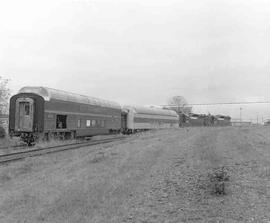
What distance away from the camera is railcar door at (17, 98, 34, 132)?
25750 mm

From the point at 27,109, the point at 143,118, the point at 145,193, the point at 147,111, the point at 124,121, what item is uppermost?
the point at 147,111

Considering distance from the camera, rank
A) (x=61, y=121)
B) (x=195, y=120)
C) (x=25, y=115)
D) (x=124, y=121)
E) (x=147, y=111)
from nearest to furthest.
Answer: (x=25, y=115)
(x=61, y=121)
(x=124, y=121)
(x=147, y=111)
(x=195, y=120)

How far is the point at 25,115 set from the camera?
2623 centimetres

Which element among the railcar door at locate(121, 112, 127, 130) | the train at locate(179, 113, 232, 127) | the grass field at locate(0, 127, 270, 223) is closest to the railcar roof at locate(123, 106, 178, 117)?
the railcar door at locate(121, 112, 127, 130)

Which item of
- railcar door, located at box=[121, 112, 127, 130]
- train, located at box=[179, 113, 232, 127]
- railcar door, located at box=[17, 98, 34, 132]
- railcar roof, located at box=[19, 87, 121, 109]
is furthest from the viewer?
train, located at box=[179, 113, 232, 127]

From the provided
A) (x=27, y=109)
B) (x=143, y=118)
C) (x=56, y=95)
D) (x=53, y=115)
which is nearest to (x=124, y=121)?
(x=143, y=118)

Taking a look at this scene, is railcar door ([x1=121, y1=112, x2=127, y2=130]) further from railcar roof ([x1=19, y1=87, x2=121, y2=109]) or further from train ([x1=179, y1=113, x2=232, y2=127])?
train ([x1=179, y1=113, x2=232, y2=127])

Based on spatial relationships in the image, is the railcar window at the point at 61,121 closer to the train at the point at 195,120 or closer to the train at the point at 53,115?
the train at the point at 53,115

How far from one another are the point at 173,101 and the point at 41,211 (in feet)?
463

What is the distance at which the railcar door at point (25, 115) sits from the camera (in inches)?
1014

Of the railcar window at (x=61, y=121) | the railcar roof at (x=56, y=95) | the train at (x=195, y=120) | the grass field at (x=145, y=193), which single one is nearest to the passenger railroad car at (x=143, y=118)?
the train at (x=195, y=120)

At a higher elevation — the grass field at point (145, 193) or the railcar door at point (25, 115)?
the railcar door at point (25, 115)

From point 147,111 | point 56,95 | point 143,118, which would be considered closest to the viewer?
point 56,95

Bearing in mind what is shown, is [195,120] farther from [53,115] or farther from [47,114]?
[47,114]
